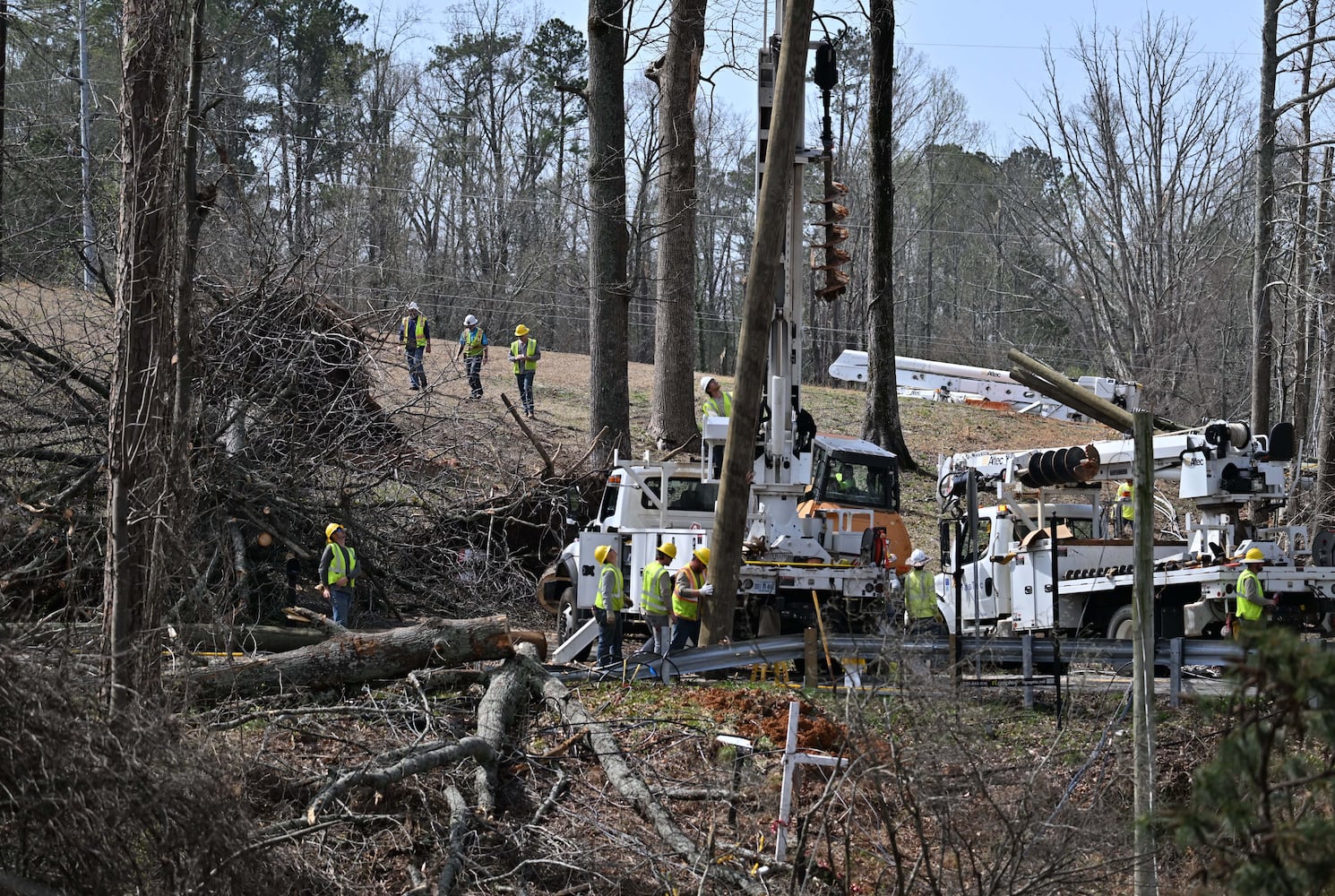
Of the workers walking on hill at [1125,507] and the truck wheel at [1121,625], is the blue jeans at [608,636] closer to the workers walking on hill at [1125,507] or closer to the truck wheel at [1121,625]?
the truck wheel at [1121,625]

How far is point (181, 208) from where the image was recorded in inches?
313

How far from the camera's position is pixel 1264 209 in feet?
81.1

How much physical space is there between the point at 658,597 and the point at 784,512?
80.9 inches

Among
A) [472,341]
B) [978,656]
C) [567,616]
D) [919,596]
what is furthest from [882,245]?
[978,656]

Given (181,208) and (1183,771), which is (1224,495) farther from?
(181,208)

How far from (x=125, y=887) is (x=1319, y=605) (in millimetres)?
12363

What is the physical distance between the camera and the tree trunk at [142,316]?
24.9ft

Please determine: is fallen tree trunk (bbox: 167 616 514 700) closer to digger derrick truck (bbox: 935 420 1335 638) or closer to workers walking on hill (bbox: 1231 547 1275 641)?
digger derrick truck (bbox: 935 420 1335 638)

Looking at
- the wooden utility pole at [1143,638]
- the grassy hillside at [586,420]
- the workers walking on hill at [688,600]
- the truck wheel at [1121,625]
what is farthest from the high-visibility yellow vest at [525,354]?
the wooden utility pole at [1143,638]

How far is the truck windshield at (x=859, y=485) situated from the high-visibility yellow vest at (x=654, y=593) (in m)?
3.44

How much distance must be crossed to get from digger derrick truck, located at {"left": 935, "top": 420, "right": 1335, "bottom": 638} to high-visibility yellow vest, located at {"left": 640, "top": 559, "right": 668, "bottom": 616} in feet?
9.85

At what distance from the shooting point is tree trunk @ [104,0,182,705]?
24.9 feet

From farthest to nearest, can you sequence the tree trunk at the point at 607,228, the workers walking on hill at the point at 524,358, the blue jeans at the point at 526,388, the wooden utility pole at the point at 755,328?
the workers walking on hill at the point at 524,358 → the blue jeans at the point at 526,388 → the tree trunk at the point at 607,228 → the wooden utility pole at the point at 755,328

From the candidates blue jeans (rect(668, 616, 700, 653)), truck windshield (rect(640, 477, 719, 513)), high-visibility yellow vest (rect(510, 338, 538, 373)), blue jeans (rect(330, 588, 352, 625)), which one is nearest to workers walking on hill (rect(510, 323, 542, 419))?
high-visibility yellow vest (rect(510, 338, 538, 373))
